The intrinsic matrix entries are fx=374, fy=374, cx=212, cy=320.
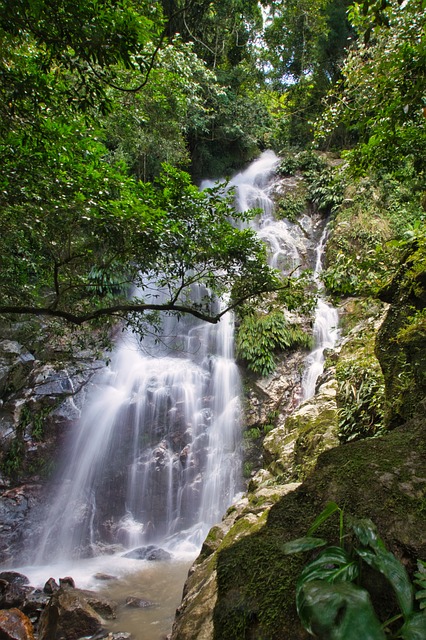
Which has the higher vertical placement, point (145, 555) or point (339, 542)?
point (339, 542)

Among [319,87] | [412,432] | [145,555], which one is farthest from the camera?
[319,87]

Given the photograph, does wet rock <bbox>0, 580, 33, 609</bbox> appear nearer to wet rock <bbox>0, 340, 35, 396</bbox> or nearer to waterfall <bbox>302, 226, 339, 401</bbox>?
wet rock <bbox>0, 340, 35, 396</bbox>

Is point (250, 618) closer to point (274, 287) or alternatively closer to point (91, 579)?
point (274, 287)

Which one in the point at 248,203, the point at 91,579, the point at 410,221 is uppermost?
the point at 248,203

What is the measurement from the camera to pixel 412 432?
2.07 metres

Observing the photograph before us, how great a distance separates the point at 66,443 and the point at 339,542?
9152 mm

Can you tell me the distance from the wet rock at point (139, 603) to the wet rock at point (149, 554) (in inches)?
66.2

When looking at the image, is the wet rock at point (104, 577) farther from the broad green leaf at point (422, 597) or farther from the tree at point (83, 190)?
the broad green leaf at point (422, 597)

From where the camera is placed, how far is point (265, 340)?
34.2 ft

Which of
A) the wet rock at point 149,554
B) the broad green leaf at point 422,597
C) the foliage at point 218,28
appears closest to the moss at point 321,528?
the broad green leaf at point 422,597

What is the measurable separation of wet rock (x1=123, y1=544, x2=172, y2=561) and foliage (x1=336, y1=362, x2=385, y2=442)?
4686mm

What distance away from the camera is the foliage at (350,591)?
1040 mm

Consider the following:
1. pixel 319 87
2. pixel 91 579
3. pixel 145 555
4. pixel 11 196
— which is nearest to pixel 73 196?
pixel 11 196

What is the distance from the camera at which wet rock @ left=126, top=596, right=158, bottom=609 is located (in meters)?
5.06
